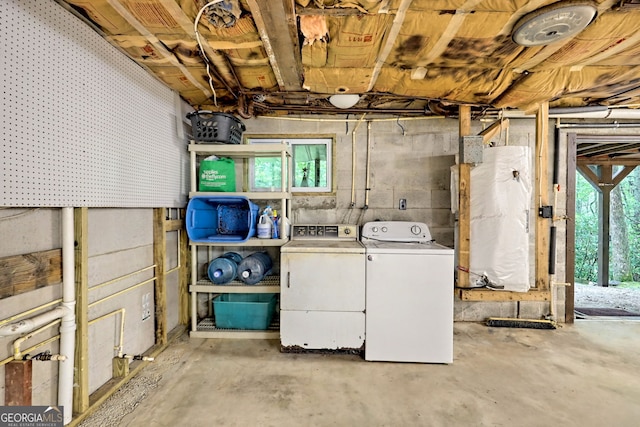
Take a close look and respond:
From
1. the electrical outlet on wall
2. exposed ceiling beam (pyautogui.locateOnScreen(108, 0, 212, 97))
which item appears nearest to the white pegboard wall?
exposed ceiling beam (pyautogui.locateOnScreen(108, 0, 212, 97))

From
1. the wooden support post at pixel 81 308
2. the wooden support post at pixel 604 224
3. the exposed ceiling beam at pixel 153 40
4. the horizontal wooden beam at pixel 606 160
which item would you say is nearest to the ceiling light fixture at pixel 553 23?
the exposed ceiling beam at pixel 153 40

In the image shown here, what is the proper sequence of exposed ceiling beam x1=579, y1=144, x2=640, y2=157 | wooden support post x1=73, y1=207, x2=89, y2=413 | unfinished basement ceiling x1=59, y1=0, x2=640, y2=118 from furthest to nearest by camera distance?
exposed ceiling beam x1=579, y1=144, x2=640, y2=157 < wooden support post x1=73, y1=207, x2=89, y2=413 < unfinished basement ceiling x1=59, y1=0, x2=640, y2=118

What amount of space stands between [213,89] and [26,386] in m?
2.06

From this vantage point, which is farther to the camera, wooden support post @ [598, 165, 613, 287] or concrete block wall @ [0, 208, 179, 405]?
wooden support post @ [598, 165, 613, 287]

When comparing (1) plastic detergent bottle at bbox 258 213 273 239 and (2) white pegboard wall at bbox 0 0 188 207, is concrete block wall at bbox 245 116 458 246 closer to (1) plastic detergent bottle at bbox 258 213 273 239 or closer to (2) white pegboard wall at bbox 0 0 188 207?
(1) plastic detergent bottle at bbox 258 213 273 239

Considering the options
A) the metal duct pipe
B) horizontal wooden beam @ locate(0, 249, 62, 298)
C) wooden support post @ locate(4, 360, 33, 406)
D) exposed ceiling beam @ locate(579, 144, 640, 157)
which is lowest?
wooden support post @ locate(4, 360, 33, 406)

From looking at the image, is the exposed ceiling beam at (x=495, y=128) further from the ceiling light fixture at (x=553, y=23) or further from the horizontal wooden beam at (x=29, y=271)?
the horizontal wooden beam at (x=29, y=271)

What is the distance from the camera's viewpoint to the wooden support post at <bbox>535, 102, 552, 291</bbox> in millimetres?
2240

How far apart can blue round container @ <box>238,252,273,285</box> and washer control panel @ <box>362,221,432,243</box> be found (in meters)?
0.97

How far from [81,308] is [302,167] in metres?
1.98

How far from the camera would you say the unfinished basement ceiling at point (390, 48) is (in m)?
1.29

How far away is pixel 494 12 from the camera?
1297 millimetres

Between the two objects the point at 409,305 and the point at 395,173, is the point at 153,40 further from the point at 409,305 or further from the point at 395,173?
the point at 409,305

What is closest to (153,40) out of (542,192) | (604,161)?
(542,192)
